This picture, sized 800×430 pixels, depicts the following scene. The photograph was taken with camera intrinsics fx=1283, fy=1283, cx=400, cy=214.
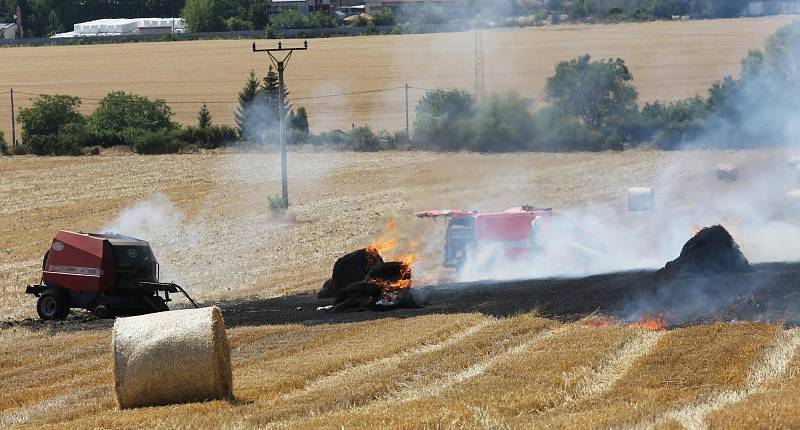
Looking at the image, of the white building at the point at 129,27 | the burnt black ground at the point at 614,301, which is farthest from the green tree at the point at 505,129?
the white building at the point at 129,27

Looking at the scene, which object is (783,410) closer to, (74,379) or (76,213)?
(74,379)

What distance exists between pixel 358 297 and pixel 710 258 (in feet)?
24.5

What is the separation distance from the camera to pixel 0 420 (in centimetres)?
1694

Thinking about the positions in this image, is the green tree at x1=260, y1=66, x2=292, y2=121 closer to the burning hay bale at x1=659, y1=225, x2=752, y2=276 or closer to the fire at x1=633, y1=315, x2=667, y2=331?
the burning hay bale at x1=659, y1=225, x2=752, y2=276

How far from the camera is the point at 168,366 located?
55.9 ft

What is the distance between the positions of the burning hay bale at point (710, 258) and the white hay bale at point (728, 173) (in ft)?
70.8

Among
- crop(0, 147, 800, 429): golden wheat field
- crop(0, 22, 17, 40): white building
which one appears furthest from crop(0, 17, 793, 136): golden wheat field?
crop(0, 22, 17, 40): white building

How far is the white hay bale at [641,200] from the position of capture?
141ft

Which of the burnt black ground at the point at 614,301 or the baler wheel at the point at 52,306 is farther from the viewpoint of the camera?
the baler wheel at the point at 52,306

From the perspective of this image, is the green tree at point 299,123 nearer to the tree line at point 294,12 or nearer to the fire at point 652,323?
the tree line at point 294,12

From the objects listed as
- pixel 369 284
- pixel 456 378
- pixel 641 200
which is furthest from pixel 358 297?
pixel 641 200

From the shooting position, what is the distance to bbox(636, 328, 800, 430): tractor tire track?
557 inches

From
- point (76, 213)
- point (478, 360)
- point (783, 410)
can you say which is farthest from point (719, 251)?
point (76, 213)

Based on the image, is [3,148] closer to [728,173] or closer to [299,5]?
[728,173]
